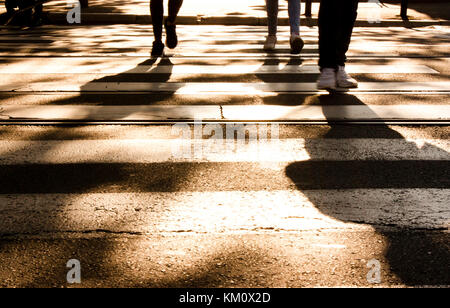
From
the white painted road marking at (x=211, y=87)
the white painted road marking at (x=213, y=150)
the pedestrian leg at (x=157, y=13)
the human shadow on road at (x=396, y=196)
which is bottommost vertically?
the white painted road marking at (x=211, y=87)

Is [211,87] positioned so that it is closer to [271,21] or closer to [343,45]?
[343,45]

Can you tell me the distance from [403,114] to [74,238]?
315 cm


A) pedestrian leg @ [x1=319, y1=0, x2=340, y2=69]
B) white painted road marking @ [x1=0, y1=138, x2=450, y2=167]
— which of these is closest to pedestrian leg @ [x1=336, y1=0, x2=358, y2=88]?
pedestrian leg @ [x1=319, y1=0, x2=340, y2=69]

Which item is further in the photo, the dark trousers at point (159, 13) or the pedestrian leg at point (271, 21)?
the pedestrian leg at point (271, 21)

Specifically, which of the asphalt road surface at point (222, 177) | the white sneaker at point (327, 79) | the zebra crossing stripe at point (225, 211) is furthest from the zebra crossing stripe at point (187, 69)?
the zebra crossing stripe at point (225, 211)

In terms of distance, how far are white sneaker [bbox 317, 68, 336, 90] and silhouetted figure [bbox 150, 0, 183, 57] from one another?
2.72 m

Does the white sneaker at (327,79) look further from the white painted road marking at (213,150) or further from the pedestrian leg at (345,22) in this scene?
the white painted road marking at (213,150)

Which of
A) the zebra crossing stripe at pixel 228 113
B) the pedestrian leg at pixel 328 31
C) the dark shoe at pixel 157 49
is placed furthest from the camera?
the dark shoe at pixel 157 49

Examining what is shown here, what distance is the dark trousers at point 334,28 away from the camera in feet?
18.2

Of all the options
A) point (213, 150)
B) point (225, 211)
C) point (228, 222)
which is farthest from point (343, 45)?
point (228, 222)

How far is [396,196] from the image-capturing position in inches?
134

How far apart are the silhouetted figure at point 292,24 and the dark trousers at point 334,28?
218 cm

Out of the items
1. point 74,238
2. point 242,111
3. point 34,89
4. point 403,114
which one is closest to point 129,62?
point 34,89

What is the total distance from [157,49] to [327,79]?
9.26ft
